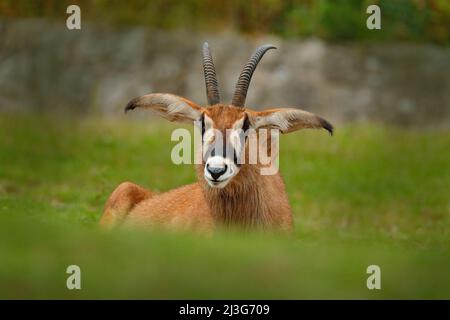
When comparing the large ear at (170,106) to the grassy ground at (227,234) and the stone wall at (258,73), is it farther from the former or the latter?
the stone wall at (258,73)

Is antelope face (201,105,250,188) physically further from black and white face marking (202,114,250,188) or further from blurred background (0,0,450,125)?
blurred background (0,0,450,125)

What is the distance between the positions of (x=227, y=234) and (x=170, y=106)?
140 centimetres

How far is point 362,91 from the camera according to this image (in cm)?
2222

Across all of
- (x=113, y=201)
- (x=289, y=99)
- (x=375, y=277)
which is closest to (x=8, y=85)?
(x=289, y=99)

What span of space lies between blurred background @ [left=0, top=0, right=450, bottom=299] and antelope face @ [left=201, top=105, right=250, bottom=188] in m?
2.54

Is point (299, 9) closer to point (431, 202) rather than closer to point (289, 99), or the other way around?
point (289, 99)

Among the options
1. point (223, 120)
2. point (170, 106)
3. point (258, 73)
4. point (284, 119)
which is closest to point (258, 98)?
point (258, 73)

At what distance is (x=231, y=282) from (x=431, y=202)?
1124cm

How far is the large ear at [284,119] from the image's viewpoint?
9.53 meters

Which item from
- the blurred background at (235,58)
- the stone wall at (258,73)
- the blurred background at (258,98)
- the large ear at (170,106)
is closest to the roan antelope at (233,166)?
the large ear at (170,106)

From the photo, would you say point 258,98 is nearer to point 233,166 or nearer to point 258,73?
point 258,73

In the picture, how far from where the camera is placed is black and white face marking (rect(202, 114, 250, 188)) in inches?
345

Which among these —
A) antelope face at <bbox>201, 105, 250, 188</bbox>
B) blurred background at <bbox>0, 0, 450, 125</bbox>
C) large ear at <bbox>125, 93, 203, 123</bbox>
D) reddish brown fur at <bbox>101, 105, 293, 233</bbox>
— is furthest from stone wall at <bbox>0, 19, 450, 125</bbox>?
antelope face at <bbox>201, 105, 250, 188</bbox>

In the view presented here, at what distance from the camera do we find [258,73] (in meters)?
22.4
